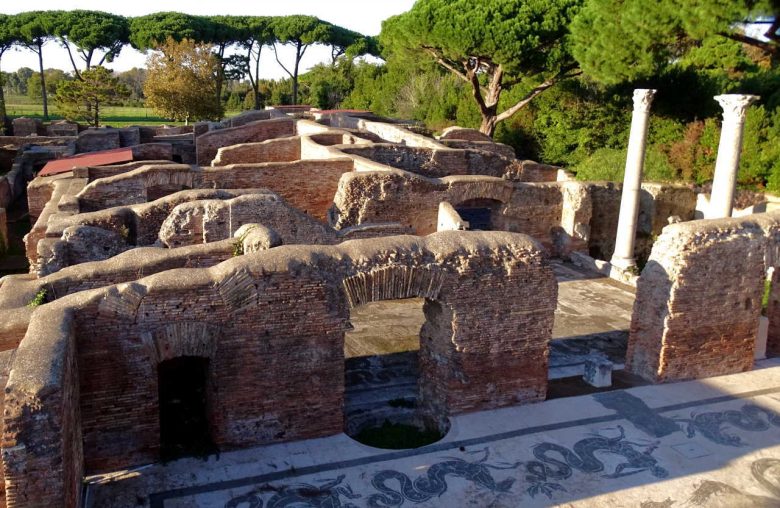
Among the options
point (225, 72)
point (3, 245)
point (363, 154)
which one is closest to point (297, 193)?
point (363, 154)

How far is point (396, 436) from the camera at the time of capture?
7895 millimetres

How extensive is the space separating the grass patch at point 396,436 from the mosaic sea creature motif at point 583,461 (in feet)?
4.12

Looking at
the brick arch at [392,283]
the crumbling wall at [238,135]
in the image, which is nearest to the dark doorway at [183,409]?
the brick arch at [392,283]

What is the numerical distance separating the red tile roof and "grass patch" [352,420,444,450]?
42.2ft

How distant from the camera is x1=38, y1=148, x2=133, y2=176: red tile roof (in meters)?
18.0

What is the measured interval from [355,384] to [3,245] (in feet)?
36.0

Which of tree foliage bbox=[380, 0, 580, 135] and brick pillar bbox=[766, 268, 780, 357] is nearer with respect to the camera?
brick pillar bbox=[766, 268, 780, 357]

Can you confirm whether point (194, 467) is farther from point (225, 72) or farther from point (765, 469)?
point (225, 72)

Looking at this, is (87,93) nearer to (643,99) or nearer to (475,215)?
(475,215)

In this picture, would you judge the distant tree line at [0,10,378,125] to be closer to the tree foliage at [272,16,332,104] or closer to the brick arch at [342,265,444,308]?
the tree foliage at [272,16,332,104]

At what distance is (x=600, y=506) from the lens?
20.9ft

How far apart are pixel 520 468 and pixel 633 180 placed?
951 cm

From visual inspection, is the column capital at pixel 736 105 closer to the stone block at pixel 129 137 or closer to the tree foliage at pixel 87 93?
the stone block at pixel 129 137

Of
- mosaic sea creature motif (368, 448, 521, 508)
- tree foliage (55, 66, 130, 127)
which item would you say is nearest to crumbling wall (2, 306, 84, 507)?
mosaic sea creature motif (368, 448, 521, 508)
